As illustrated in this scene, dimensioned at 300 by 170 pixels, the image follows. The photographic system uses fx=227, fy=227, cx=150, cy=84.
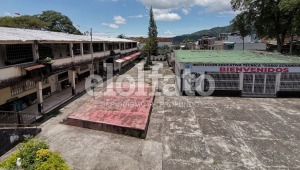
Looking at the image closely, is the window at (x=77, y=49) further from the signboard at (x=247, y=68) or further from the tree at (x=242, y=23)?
the tree at (x=242, y=23)

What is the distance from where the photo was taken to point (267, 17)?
3378cm

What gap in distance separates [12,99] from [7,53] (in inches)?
126

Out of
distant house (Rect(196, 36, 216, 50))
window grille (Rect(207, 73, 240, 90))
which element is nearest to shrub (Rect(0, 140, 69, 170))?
window grille (Rect(207, 73, 240, 90))

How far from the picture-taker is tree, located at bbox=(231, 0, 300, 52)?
3228 centimetres

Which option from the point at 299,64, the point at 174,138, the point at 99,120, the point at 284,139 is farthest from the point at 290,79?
the point at 99,120

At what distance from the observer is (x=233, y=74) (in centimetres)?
2162

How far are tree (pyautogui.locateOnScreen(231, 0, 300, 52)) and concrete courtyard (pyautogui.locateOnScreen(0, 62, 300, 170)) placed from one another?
19951mm

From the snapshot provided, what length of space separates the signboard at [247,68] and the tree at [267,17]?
552 inches

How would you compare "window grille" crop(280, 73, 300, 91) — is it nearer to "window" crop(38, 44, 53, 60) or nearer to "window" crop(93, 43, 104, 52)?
"window" crop(38, 44, 53, 60)

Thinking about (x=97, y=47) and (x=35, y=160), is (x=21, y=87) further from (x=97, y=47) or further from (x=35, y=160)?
(x=97, y=47)

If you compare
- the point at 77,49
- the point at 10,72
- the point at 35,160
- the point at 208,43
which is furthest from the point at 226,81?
the point at 208,43

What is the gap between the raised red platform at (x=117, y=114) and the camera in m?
13.2

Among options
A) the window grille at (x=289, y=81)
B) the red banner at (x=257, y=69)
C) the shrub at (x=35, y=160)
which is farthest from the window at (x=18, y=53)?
the window grille at (x=289, y=81)

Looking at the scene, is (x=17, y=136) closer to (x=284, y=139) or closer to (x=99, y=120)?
(x=99, y=120)
